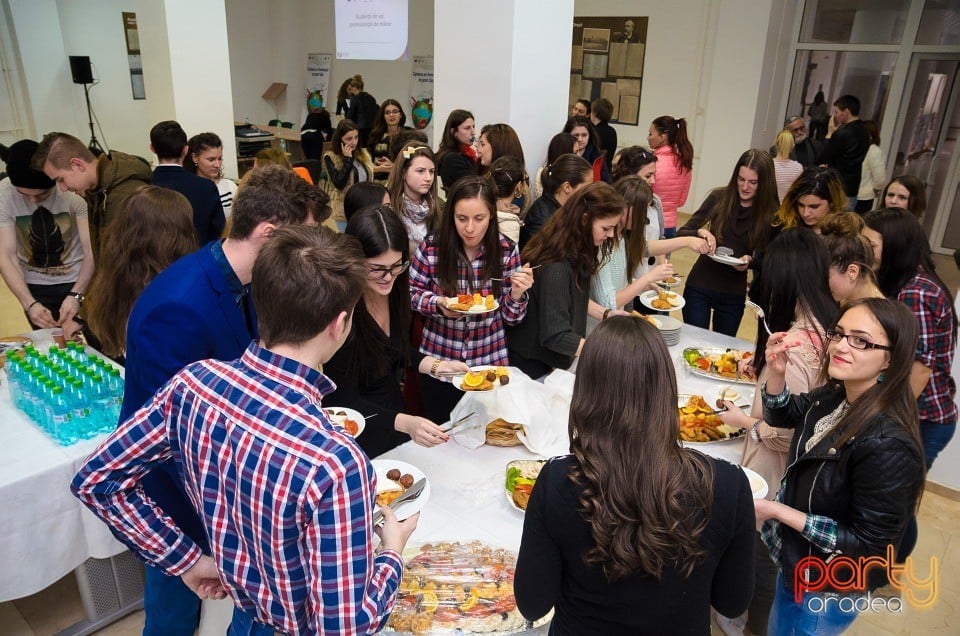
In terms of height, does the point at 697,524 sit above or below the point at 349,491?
below

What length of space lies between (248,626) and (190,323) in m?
0.70

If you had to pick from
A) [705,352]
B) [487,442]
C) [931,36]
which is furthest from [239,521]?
[931,36]

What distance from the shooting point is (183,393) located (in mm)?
1111

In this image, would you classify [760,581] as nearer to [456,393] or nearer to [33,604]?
[456,393]

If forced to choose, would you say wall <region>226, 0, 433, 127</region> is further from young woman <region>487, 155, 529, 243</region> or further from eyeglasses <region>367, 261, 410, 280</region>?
eyeglasses <region>367, 261, 410, 280</region>

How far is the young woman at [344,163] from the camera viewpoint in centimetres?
506

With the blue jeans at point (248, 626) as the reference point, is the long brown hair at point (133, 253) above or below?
above

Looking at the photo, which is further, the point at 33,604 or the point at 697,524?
the point at 33,604

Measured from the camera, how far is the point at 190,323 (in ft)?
5.11

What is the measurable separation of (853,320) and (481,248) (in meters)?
1.48

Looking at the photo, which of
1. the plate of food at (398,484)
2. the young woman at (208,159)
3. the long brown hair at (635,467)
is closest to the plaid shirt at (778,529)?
the long brown hair at (635,467)

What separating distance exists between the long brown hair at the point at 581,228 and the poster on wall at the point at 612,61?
703cm

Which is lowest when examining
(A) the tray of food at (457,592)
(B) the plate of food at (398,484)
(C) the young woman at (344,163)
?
(A) the tray of food at (457,592)

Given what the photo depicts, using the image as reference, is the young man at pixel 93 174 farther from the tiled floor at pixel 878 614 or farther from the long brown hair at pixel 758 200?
Answer: the long brown hair at pixel 758 200
